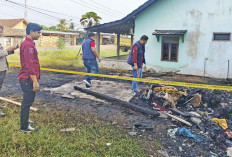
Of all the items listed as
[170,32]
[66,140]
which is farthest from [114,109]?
[170,32]

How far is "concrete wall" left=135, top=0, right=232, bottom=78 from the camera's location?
995 centimetres

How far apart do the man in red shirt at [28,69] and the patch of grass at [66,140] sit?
1.21 ft

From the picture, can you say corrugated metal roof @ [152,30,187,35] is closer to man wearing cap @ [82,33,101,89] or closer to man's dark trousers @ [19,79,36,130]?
man wearing cap @ [82,33,101,89]

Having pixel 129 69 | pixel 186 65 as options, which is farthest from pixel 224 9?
pixel 129 69

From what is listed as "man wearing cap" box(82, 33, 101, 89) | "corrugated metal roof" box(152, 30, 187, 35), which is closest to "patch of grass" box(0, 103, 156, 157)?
"man wearing cap" box(82, 33, 101, 89)

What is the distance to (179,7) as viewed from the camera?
10.7 metres

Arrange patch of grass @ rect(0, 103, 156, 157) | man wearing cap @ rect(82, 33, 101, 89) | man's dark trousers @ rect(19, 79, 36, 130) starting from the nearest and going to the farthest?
patch of grass @ rect(0, 103, 156, 157), man's dark trousers @ rect(19, 79, 36, 130), man wearing cap @ rect(82, 33, 101, 89)

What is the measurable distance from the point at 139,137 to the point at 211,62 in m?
8.51

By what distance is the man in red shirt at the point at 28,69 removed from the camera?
3.17 metres

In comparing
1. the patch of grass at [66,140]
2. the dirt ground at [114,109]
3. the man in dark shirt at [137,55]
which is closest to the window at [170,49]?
the dirt ground at [114,109]

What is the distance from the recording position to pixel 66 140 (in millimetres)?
3355

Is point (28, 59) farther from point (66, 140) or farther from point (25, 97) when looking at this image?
point (66, 140)

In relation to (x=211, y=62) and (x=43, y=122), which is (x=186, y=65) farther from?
(x=43, y=122)

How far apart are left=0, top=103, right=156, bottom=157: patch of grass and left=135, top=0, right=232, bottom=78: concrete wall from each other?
830 centimetres
